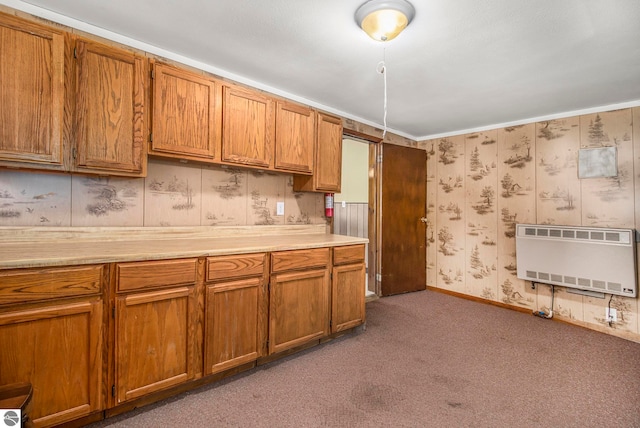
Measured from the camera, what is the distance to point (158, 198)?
2309mm

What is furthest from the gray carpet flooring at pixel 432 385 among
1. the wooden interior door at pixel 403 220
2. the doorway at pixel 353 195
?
the doorway at pixel 353 195

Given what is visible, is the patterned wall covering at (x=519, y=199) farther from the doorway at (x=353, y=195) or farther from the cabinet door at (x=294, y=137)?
the cabinet door at (x=294, y=137)

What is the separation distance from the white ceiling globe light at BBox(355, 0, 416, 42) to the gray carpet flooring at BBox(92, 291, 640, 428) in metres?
2.23

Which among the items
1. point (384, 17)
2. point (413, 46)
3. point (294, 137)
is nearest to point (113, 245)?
point (294, 137)

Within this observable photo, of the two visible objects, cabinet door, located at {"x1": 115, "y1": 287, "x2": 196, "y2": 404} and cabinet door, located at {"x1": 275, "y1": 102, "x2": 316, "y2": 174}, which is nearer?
cabinet door, located at {"x1": 115, "y1": 287, "x2": 196, "y2": 404}

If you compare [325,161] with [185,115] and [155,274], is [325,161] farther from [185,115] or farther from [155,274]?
[155,274]

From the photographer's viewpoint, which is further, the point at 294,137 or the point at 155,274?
the point at 294,137

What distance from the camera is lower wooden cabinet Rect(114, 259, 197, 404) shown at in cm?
162

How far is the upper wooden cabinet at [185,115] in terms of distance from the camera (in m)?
2.04

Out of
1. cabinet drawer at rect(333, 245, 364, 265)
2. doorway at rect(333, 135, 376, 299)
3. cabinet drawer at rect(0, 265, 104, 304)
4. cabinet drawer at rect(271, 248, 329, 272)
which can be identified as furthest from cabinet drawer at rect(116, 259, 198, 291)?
doorway at rect(333, 135, 376, 299)

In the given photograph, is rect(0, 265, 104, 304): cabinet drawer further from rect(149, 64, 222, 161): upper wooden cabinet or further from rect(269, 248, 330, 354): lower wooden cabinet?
rect(269, 248, 330, 354): lower wooden cabinet

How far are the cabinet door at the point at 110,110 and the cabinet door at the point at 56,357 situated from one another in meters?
0.86

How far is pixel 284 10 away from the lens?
70.8 inches

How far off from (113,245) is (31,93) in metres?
0.92
